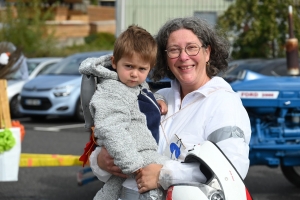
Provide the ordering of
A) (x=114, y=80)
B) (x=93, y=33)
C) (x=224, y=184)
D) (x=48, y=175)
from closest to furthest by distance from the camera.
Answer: (x=224, y=184), (x=114, y=80), (x=48, y=175), (x=93, y=33)

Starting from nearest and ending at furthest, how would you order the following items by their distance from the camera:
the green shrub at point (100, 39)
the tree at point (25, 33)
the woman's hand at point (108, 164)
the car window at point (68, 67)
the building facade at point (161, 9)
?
the woman's hand at point (108, 164)
the car window at point (68, 67)
the building facade at point (161, 9)
the tree at point (25, 33)
the green shrub at point (100, 39)

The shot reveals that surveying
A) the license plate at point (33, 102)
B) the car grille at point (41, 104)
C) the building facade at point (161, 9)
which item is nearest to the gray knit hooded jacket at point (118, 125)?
the car grille at point (41, 104)

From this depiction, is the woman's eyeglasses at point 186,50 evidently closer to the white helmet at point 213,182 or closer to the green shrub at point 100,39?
the white helmet at point 213,182

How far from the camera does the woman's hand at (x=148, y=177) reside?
3128 millimetres

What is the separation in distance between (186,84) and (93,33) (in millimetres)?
41561

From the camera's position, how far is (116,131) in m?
3.13

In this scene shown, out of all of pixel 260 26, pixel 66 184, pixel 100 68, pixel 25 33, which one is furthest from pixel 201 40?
pixel 25 33

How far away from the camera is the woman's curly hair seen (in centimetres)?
344

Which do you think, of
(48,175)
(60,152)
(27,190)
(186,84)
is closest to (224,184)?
(186,84)

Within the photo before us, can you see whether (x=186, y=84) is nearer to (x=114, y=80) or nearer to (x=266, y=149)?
(x=114, y=80)

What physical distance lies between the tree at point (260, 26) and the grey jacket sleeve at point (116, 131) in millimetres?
14712

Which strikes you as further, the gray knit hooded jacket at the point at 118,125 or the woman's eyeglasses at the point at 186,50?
the woman's eyeglasses at the point at 186,50

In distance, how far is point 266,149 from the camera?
281 inches

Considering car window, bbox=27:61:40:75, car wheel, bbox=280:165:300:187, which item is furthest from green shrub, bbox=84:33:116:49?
car wheel, bbox=280:165:300:187
